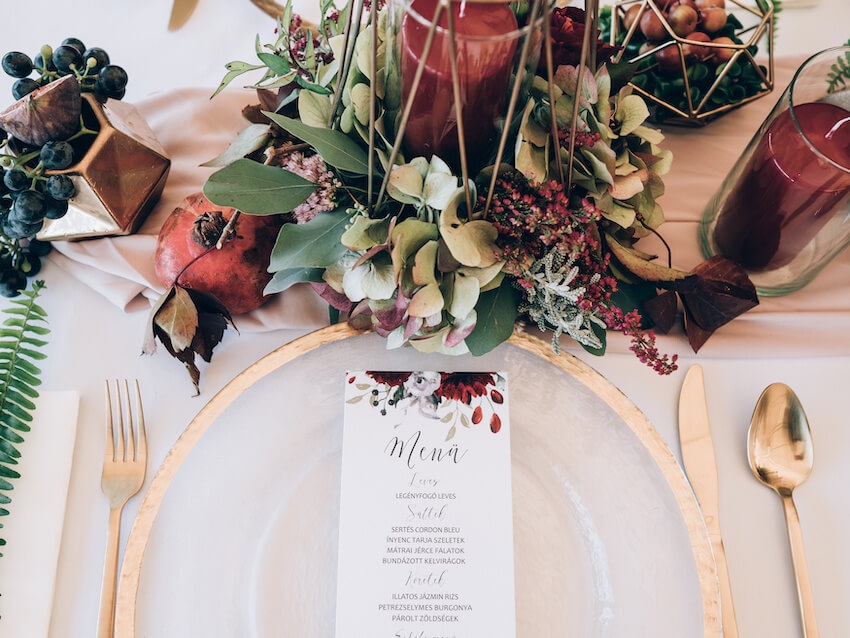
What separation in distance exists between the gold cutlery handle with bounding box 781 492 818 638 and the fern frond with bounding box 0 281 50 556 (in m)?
0.69

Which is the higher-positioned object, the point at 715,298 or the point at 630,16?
the point at 630,16

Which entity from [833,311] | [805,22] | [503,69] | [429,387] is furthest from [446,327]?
[805,22]

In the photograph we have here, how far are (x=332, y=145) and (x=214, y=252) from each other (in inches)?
7.0

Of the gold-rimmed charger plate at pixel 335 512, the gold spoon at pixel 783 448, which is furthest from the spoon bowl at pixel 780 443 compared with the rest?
the gold-rimmed charger plate at pixel 335 512

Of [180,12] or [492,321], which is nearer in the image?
[492,321]

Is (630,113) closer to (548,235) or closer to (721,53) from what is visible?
(548,235)

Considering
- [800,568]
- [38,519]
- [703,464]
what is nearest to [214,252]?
[38,519]

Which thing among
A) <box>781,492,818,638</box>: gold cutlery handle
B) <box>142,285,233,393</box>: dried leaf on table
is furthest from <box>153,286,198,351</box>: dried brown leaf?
<box>781,492,818,638</box>: gold cutlery handle

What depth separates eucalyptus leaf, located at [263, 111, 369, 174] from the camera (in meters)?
0.40

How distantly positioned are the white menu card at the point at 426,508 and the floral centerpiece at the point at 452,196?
6cm

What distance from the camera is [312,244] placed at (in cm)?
44

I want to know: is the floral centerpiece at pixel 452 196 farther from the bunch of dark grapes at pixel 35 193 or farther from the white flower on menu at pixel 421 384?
the bunch of dark grapes at pixel 35 193

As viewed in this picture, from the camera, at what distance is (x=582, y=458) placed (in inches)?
19.7

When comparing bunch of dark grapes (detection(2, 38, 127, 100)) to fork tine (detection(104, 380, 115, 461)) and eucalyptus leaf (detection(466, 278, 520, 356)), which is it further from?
eucalyptus leaf (detection(466, 278, 520, 356))
